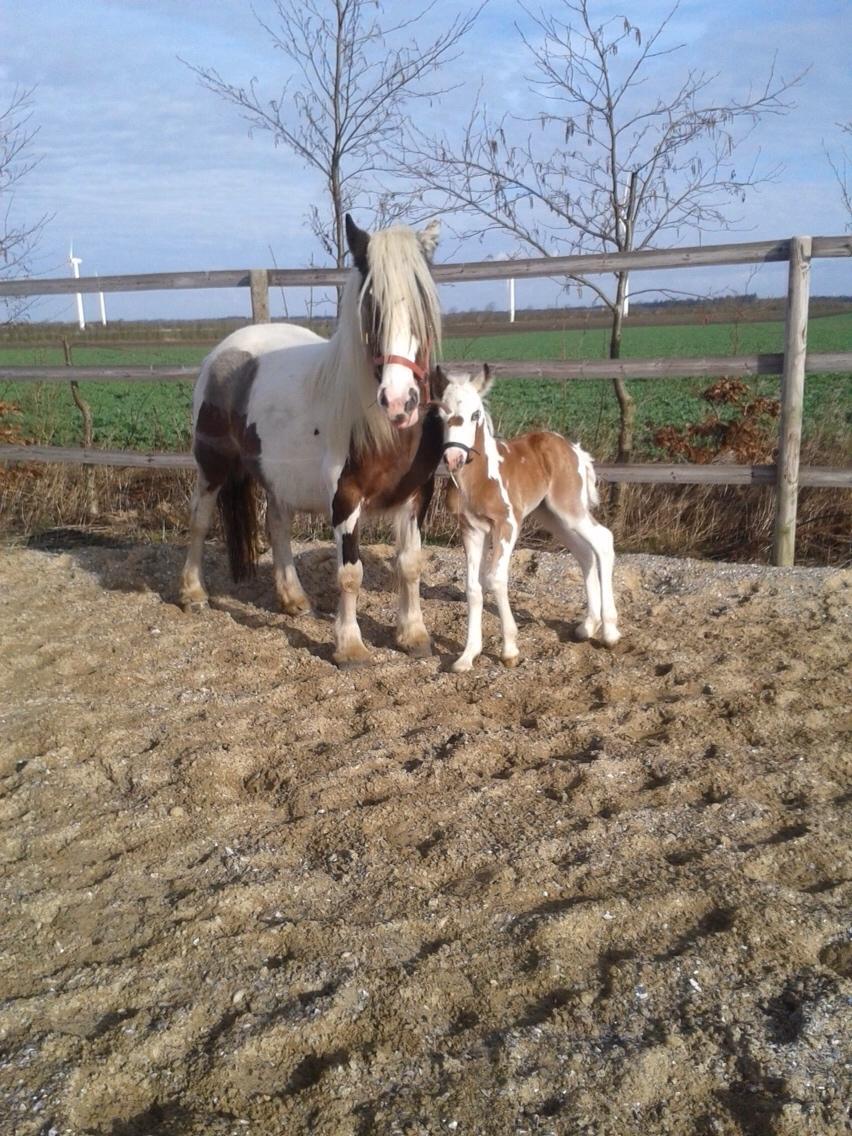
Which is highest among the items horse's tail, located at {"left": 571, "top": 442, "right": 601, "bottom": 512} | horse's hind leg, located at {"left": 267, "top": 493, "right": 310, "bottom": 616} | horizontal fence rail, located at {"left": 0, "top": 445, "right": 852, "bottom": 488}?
horse's tail, located at {"left": 571, "top": 442, "right": 601, "bottom": 512}

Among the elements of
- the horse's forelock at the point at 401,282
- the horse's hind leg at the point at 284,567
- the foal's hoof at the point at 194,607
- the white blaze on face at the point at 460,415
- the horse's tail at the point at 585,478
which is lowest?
the foal's hoof at the point at 194,607

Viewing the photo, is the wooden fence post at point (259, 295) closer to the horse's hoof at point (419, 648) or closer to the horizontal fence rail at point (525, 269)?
the horizontal fence rail at point (525, 269)

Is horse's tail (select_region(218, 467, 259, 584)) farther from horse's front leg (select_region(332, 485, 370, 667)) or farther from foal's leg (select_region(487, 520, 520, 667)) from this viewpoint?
foal's leg (select_region(487, 520, 520, 667))

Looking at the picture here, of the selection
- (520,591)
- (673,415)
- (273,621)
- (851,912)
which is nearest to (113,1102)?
(851,912)

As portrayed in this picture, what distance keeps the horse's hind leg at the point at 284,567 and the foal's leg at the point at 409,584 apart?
926 mm

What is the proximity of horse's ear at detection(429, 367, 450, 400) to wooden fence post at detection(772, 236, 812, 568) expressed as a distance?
2.60m

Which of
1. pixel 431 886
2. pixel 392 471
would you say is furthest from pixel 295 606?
pixel 431 886

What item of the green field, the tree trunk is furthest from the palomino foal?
the green field

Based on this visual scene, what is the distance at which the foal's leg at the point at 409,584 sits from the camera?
191 inches

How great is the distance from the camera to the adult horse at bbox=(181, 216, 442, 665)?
407cm

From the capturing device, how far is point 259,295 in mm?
7023

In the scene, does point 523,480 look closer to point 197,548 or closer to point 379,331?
point 379,331

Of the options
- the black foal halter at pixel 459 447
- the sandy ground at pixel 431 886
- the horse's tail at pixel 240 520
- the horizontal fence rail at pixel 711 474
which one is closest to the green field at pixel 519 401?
the horizontal fence rail at pixel 711 474

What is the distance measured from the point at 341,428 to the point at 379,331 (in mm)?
626
